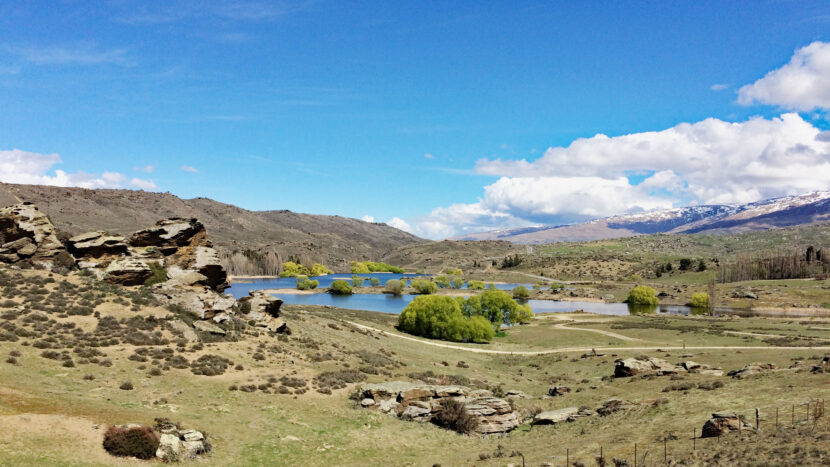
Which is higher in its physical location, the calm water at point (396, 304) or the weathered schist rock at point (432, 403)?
the weathered schist rock at point (432, 403)

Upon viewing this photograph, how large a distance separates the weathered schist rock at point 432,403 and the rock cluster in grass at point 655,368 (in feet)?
54.5

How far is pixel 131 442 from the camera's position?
71.3ft

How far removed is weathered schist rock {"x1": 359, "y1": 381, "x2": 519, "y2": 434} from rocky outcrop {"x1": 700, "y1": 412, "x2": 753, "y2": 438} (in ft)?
42.1

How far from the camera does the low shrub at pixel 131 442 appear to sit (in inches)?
840

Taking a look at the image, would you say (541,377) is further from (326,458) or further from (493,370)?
(326,458)

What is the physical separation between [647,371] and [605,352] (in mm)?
18705

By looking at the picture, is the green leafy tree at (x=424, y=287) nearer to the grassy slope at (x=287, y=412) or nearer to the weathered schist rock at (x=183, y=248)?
the weathered schist rock at (x=183, y=248)

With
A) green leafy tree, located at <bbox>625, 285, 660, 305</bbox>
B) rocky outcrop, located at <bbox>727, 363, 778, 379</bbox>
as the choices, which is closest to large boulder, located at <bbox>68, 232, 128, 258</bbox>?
rocky outcrop, located at <bbox>727, 363, 778, 379</bbox>

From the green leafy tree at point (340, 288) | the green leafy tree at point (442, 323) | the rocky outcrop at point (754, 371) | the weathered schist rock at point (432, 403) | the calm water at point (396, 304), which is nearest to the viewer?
the weathered schist rock at point (432, 403)

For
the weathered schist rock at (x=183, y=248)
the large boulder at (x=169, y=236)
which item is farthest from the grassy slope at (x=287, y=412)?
the weathered schist rock at (x=183, y=248)

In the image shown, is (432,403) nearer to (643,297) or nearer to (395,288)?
(643,297)

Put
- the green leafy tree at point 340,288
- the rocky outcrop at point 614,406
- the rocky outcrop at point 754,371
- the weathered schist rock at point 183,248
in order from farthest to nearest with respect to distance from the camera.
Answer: the green leafy tree at point 340,288 → the weathered schist rock at point 183,248 → the rocky outcrop at point 754,371 → the rocky outcrop at point 614,406

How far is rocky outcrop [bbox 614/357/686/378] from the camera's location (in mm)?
44438

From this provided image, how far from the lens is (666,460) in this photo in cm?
2141
